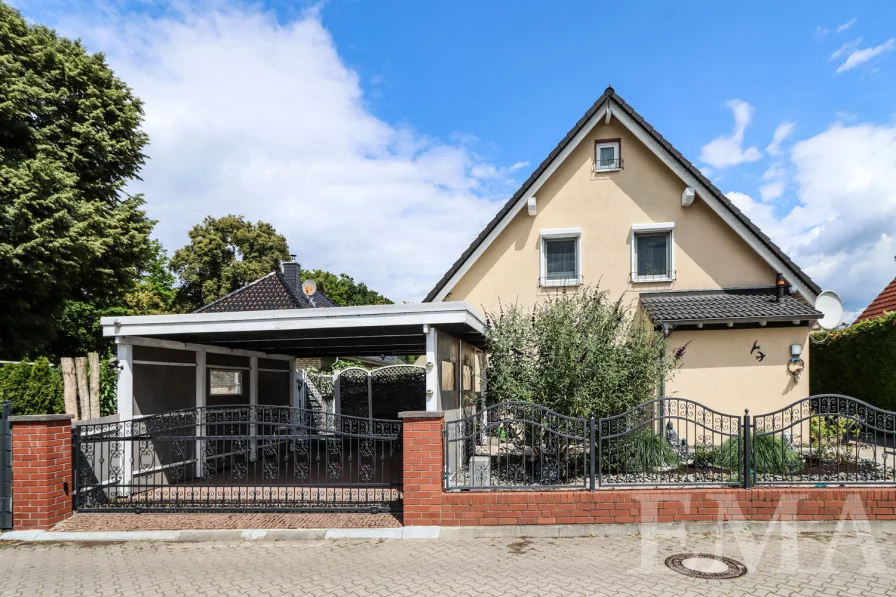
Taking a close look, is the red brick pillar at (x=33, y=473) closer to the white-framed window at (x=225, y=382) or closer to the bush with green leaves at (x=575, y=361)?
the white-framed window at (x=225, y=382)

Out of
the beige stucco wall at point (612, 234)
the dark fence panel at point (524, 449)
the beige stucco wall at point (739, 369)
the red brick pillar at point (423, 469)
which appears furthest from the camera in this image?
the beige stucco wall at point (612, 234)

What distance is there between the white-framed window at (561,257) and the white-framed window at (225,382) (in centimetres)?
749

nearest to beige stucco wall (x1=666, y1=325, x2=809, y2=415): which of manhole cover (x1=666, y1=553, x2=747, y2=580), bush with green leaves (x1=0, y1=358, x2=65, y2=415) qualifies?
manhole cover (x1=666, y1=553, x2=747, y2=580)

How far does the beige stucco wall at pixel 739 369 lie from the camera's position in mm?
12188

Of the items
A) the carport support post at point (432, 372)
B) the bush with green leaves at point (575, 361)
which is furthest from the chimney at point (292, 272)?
the carport support post at point (432, 372)

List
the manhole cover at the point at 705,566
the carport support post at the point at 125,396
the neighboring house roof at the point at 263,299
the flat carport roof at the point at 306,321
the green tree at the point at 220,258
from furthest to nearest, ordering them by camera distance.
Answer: the green tree at the point at 220,258 → the neighboring house roof at the point at 263,299 → the carport support post at the point at 125,396 → the flat carport roof at the point at 306,321 → the manhole cover at the point at 705,566

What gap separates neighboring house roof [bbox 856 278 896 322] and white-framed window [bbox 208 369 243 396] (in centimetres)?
1760

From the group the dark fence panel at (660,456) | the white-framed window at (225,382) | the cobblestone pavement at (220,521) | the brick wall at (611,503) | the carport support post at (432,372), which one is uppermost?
the carport support post at (432,372)

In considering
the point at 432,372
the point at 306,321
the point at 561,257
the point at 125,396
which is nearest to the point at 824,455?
the point at 432,372

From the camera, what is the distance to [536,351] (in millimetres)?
9258

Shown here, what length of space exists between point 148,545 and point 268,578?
215 cm

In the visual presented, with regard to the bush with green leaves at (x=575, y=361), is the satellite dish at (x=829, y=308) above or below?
above

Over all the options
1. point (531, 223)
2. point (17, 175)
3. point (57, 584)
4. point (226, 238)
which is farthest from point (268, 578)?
point (226, 238)

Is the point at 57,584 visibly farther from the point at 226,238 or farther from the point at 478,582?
the point at 226,238
